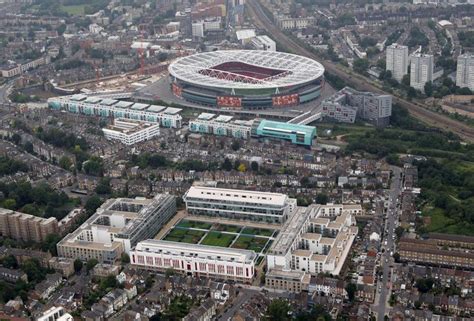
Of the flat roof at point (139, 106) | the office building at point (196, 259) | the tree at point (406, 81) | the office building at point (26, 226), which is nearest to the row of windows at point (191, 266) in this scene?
the office building at point (196, 259)

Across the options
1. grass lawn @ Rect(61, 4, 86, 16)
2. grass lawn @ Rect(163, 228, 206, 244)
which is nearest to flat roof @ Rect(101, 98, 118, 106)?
grass lawn @ Rect(163, 228, 206, 244)

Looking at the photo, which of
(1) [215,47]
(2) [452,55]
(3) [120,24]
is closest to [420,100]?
(2) [452,55]

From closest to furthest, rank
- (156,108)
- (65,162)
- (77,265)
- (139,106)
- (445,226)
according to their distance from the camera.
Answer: (77,265)
(445,226)
(65,162)
(156,108)
(139,106)

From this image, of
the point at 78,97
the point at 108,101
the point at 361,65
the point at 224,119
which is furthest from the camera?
the point at 361,65

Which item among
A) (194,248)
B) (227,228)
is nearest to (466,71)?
(227,228)

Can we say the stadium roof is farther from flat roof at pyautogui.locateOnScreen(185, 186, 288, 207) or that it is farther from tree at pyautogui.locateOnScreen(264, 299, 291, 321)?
tree at pyautogui.locateOnScreen(264, 299, 291, 321)

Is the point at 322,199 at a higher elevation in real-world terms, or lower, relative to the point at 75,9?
lower

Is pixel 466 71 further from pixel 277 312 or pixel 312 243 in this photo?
pixel 277 312
